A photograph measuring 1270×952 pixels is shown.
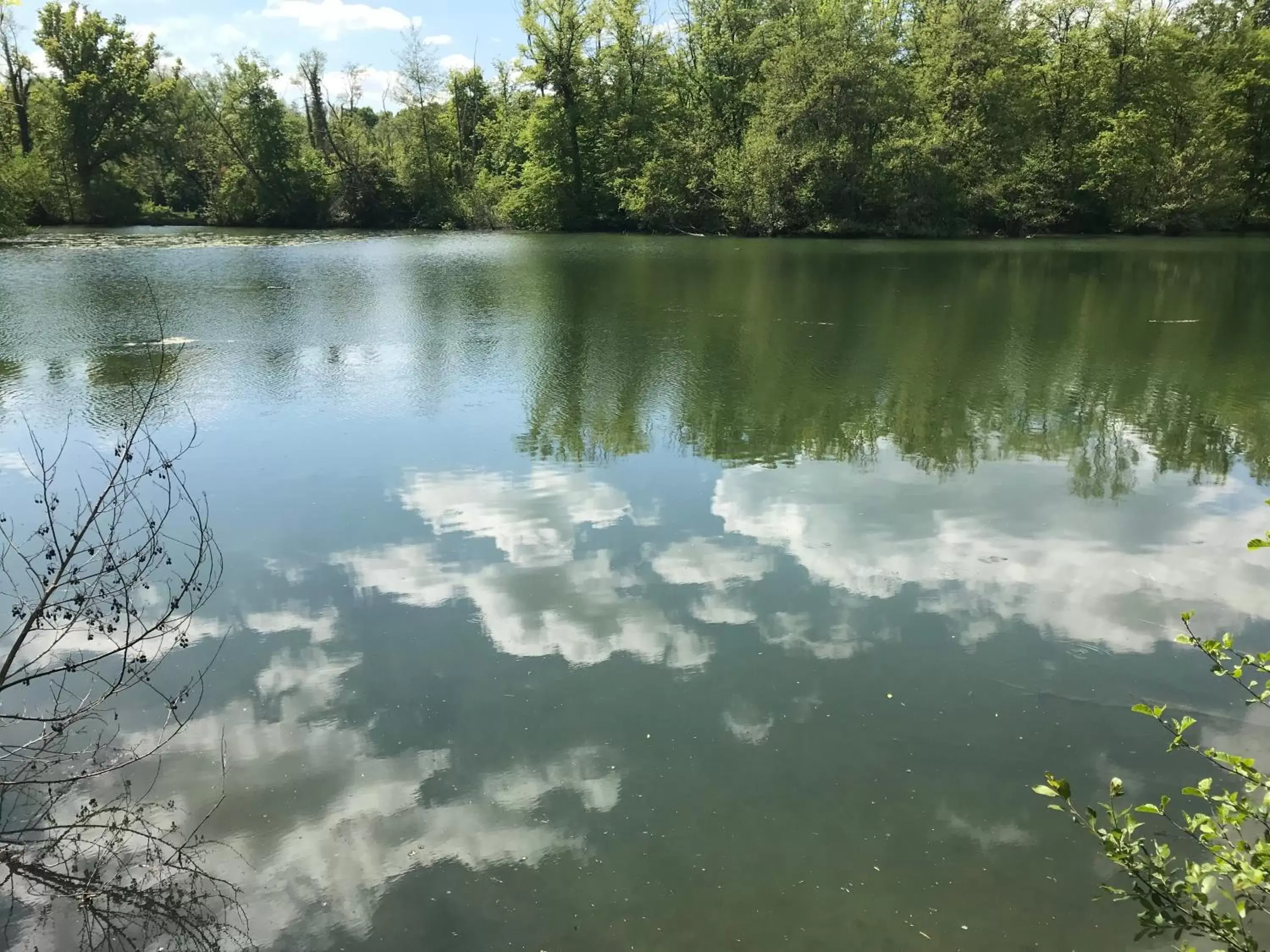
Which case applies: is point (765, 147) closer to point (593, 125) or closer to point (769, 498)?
point (593, 125)

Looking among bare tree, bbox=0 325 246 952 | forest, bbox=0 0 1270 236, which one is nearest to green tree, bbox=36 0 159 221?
forest, bbox=0 0 1270 236

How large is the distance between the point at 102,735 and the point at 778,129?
1530 inches

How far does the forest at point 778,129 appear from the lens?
124 ft

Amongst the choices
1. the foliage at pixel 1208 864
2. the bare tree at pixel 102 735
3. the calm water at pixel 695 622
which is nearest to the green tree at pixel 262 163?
the calm water at pixel 695 622

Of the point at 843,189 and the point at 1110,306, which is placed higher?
the point at 843,189

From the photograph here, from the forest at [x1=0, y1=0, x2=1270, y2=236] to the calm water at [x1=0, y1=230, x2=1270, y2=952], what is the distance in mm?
26064

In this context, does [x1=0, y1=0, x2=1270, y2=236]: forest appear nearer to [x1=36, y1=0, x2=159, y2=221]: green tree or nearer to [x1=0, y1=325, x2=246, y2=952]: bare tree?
[x1=36, y1=0, x2=159, y2=221]: green tree

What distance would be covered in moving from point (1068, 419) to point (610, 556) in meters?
7.13

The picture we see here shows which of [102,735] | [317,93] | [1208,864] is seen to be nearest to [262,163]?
[317,93]

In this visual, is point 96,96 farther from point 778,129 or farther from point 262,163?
point 778,129

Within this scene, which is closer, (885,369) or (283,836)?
(283,836)

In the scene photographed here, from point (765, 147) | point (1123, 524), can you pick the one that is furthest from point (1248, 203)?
point (1123, 524)

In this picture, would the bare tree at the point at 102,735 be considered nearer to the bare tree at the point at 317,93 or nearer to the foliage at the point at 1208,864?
the foliage at the point at 1208,864

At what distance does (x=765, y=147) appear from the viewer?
3791cm
